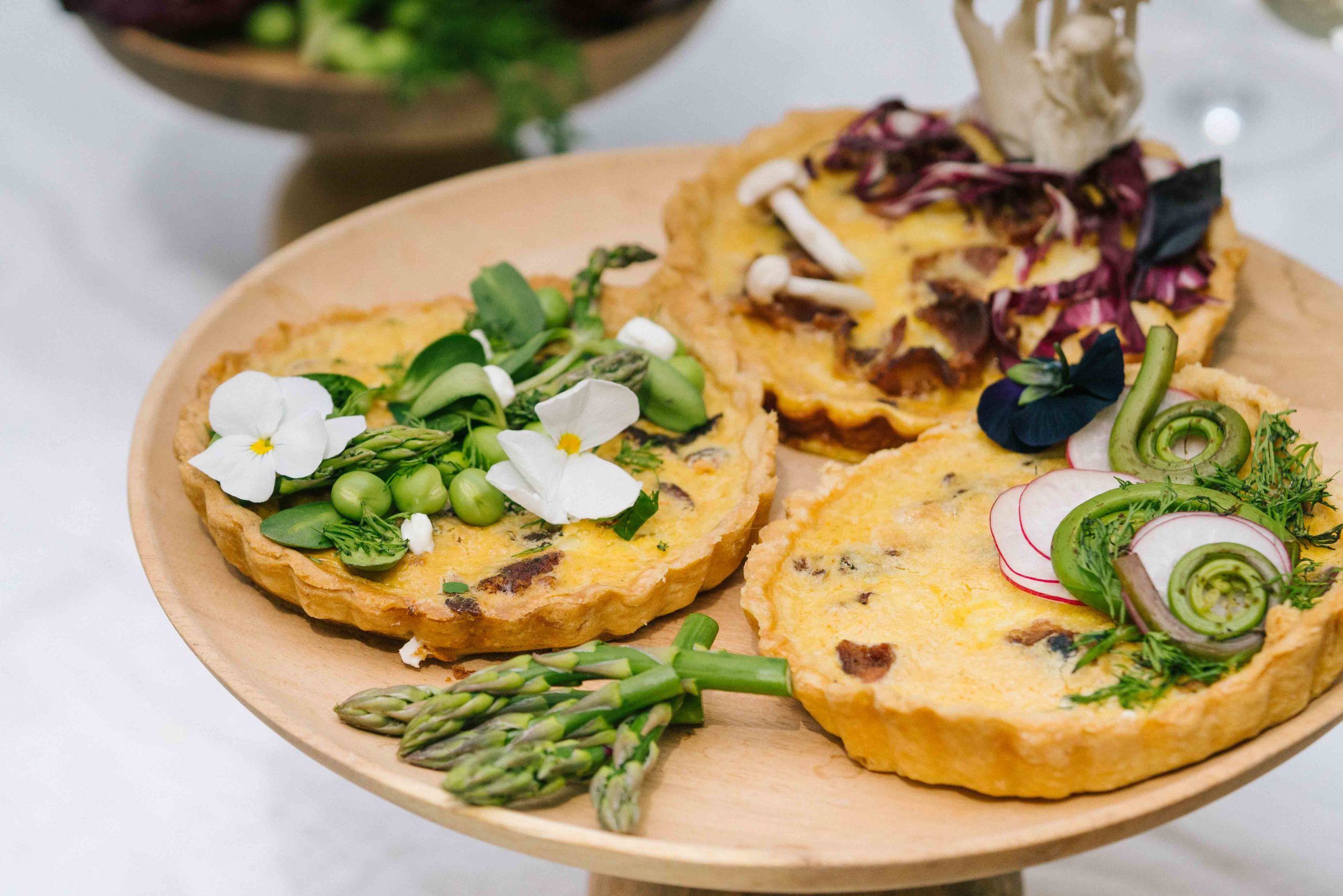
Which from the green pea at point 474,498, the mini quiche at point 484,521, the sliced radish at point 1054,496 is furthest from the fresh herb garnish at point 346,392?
the sliced radish at point 1054,496

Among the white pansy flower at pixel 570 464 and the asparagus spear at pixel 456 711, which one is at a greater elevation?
the white pansy flower at pixel 570 464

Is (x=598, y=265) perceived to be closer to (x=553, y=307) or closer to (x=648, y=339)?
(x=553, y=307)

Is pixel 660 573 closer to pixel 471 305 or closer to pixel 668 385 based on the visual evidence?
pixel 668 385

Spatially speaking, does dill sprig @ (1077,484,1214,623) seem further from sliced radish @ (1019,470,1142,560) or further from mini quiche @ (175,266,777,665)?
mini quiche @ (175,266,777,665)

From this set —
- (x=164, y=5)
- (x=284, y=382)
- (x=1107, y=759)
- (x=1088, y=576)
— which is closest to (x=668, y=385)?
(x=284, y=382)

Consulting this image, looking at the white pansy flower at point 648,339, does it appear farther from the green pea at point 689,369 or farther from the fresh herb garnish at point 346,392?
the fresh herb garnish at point 346,392

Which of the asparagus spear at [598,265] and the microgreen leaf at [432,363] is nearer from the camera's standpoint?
the microgreen leaf at [432,363]
